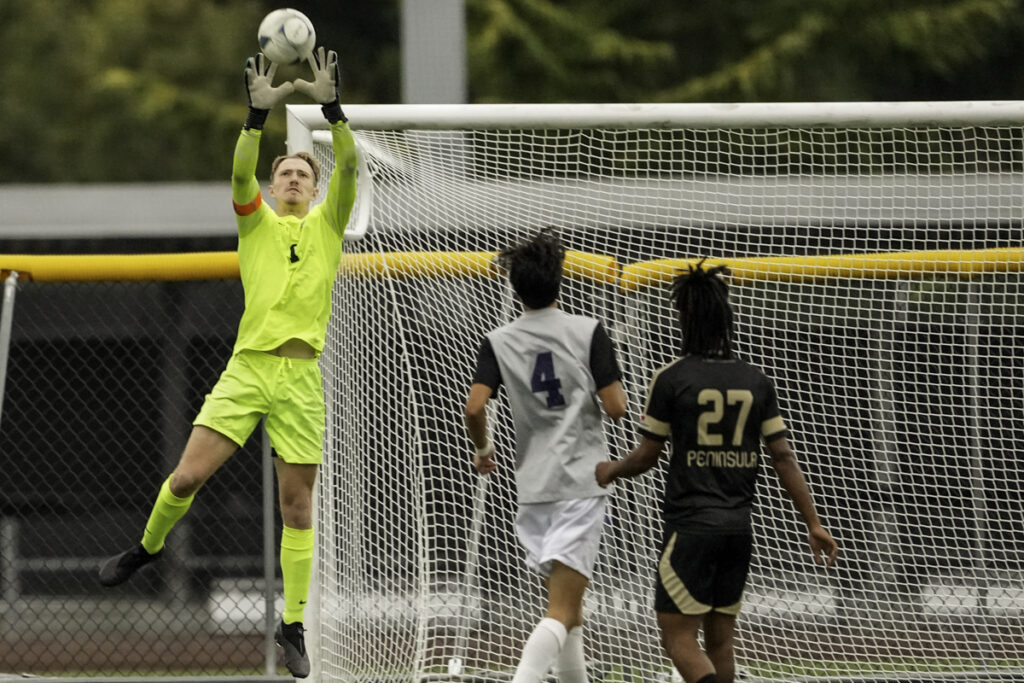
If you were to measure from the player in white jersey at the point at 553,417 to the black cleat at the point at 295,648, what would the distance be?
3.11ft

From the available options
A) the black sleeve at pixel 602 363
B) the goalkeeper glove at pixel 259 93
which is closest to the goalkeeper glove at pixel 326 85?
the goalkeeper glove at pixel 259 93

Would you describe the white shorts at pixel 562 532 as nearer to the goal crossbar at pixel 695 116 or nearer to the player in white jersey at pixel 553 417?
the player in white jersey at pixel 553 417

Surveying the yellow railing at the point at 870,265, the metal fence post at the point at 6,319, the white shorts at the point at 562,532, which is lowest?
the white shorts at the point at 562,532

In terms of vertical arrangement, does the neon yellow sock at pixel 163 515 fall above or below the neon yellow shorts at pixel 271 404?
below

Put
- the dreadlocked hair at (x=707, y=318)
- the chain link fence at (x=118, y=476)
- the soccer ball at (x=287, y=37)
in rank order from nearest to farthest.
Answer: the dreadlocked hair at (x=707, y=318) < the soccer ball at (x=287, y=37) < the chain link fence at (x=118, y=476)

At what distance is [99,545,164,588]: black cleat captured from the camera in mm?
5145

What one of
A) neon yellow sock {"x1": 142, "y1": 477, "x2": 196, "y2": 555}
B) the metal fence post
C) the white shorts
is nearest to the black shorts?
the white shorts

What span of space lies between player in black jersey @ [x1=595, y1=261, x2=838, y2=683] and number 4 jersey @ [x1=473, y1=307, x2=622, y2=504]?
22cm

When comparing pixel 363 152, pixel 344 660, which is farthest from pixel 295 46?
pixel 344 660

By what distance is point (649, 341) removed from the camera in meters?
6.02

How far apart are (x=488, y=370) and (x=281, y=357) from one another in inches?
37.4

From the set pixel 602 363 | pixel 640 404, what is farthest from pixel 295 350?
pixel 640 404

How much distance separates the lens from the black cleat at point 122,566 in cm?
514

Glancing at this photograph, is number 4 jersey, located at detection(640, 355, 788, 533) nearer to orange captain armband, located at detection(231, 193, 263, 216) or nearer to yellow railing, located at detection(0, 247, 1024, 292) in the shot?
yellow railing, located at detection(0, 247, 1024, 292)
